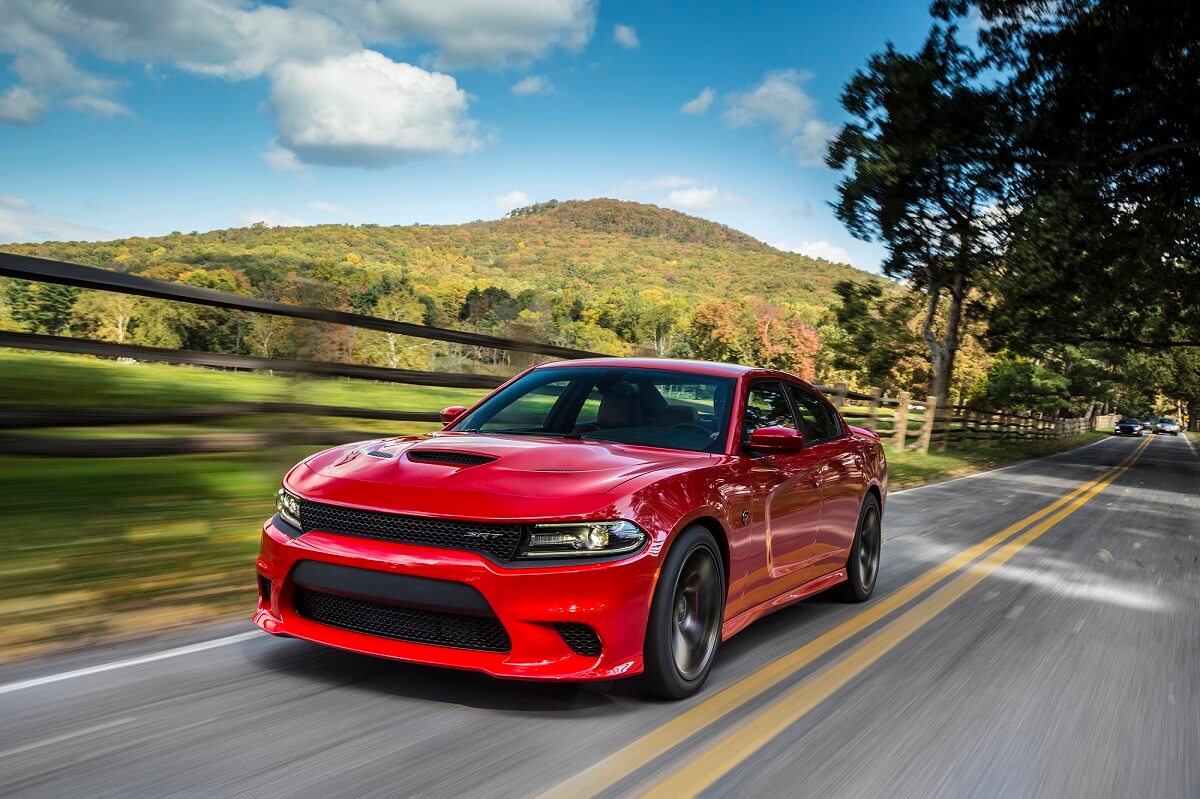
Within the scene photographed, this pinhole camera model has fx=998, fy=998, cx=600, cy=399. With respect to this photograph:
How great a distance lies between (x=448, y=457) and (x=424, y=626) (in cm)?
78

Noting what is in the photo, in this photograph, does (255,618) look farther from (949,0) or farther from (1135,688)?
(949,0)

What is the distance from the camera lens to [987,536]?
34.2 feet

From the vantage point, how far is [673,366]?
5.36 metres

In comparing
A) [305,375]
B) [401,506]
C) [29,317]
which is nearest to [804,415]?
[401,506]

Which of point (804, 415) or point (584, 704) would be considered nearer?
point (584, 704)

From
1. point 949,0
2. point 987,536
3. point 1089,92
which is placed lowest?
point 987,536

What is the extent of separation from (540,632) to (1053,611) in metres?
4.53

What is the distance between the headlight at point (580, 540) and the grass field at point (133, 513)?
94.1 inches

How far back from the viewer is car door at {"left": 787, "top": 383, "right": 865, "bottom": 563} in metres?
5.84

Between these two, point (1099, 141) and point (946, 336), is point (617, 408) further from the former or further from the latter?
point (946, 336)

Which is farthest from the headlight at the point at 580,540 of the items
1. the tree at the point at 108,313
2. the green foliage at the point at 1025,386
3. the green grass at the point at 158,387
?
the green foliage at the point at 1025,386

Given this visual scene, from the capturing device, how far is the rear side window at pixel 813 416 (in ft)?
19.7

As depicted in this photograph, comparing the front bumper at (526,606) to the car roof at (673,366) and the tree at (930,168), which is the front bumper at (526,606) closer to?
the car roof at (673,366)

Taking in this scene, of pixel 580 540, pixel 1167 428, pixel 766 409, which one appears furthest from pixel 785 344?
pixel 580 540
